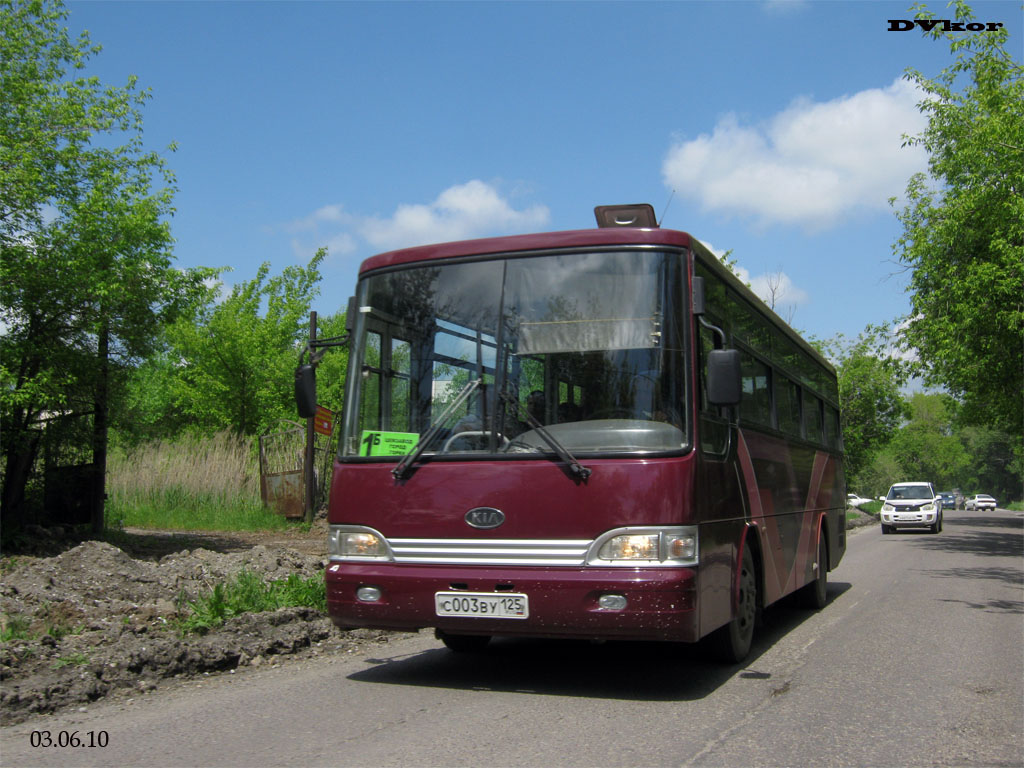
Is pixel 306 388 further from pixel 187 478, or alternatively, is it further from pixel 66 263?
pixel 187 478

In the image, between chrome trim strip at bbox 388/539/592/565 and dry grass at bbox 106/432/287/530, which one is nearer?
chrome trim strip at bbox 388/539/592/565

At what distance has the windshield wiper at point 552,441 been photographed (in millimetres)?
5848

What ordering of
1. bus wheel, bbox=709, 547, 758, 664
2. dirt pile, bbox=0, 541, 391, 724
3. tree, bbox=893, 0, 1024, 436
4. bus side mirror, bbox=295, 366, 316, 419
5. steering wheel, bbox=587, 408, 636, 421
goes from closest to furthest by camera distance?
steering wheel, bbox=587, 408, 636, 421, dirt pile, bbox=0, 541, 391, 724, bus side mirror, bbox=295, 366, 316, 419, bus wheel, bbox=709, 547, 758, 664, tree, bbox=893, 0, 1024, 436

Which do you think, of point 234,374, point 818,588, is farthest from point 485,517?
point 234,374

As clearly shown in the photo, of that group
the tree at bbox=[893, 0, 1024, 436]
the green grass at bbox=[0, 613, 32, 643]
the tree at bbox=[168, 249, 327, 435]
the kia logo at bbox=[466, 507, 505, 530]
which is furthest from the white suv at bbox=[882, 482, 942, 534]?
the green grass at bbox=[0, 613, 32, 643]

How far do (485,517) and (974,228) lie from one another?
18.6 metres

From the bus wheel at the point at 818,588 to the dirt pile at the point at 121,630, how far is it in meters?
4.96

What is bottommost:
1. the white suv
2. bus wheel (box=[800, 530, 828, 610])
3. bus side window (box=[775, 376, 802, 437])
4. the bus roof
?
the white suv

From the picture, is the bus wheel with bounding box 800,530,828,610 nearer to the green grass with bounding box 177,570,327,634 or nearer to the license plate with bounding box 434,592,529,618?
the green grass with bounding box 177,570,327,634

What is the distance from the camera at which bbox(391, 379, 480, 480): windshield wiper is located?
6262 millimetres

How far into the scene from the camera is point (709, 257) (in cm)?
679

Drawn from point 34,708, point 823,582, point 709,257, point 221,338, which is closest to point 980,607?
point 823,582

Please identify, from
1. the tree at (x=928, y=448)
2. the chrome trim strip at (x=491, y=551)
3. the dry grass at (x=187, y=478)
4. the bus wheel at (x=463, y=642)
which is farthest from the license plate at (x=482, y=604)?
the tree at (x=928, y=448)

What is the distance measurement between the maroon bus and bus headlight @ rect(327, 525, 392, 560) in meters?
0.01
